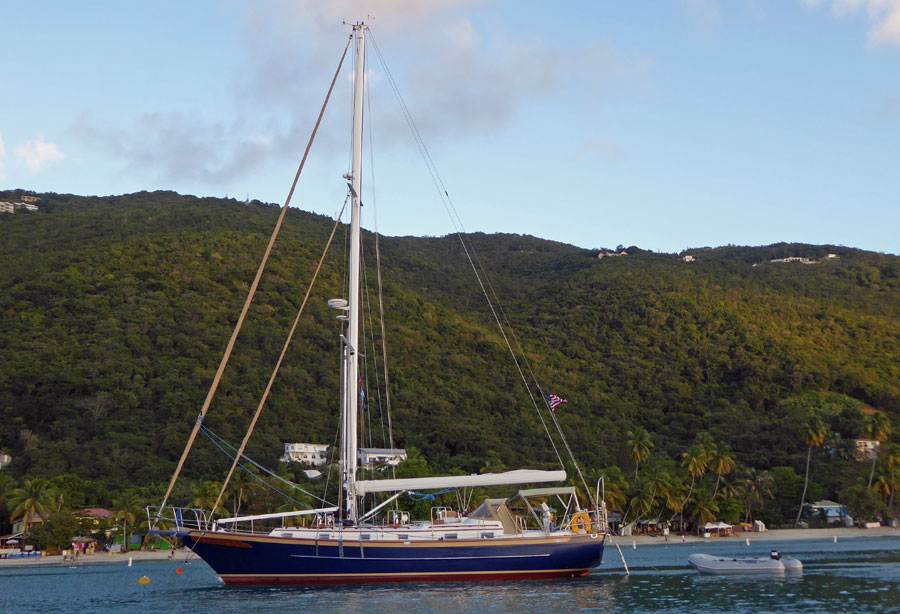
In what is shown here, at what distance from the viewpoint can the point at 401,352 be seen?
106 meters

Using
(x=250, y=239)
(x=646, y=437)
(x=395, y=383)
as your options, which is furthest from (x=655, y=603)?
(x=250, y=239)

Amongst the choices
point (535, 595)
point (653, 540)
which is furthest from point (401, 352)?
point (535, 595)

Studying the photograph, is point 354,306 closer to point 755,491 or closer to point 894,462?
point 755,491

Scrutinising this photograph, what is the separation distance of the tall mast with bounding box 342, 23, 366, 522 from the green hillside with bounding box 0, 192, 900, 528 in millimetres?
48972

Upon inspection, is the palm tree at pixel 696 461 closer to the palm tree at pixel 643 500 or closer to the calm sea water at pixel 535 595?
the palm tree at pixel 643 500

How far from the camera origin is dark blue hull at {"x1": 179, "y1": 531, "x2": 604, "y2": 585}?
2941 cm

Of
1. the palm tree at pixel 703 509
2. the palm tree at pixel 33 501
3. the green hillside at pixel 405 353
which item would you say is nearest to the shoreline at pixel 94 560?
the palm tree at pixel 33 501

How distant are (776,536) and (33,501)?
202 feet

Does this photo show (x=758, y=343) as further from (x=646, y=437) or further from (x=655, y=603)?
(x=655, y=603)

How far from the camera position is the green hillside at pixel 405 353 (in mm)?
85375

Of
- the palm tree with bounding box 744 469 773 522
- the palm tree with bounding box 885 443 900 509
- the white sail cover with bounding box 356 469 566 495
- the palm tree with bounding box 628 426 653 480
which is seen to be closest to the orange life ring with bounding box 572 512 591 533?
the white sail cover with bounding box 356 469 566 495

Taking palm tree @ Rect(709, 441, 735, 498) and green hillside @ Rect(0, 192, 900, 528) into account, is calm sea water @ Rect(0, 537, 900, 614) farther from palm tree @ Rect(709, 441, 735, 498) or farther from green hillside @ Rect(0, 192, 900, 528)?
green hillside @ Rect(0, 192, 900, 528)

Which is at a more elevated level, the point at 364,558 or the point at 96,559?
the point at 364,558

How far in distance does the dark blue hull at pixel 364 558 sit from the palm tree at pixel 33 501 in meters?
44.4
